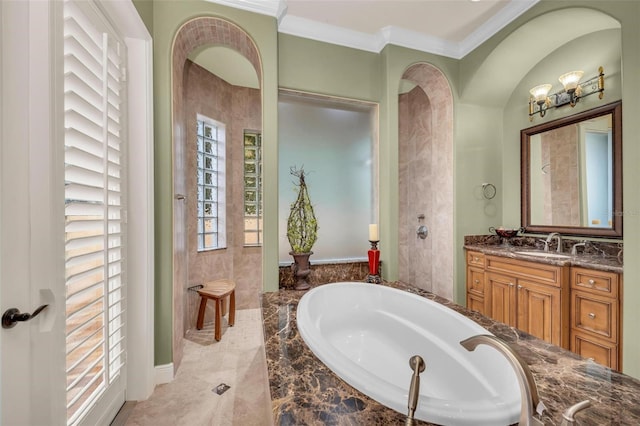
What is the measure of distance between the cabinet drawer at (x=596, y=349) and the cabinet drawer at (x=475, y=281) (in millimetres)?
709

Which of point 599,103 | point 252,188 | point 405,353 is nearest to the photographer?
point 405,353

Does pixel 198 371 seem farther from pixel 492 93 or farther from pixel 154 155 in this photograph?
pixel 492 93

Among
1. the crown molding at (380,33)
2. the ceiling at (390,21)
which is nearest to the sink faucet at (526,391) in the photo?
the ceiling at (390,21)

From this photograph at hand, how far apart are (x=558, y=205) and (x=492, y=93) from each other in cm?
126

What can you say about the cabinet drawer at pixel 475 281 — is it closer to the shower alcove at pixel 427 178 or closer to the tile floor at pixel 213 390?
the shower alcove at pixel 427 178

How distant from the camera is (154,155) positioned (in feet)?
5.80

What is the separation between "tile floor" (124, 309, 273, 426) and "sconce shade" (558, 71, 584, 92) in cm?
314

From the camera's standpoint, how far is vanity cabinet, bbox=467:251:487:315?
8.11ft

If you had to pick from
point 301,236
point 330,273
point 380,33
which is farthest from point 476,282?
point 380,33

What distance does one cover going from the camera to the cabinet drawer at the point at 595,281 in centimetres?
163

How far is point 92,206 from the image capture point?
123cm

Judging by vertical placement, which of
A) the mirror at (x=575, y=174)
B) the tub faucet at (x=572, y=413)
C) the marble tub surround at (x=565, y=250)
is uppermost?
the mirror at (x=575, y=174)

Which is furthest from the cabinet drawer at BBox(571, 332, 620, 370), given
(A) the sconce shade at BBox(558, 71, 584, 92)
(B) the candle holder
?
(A) the sconce shade at BBox(558, 71, 584, 92)

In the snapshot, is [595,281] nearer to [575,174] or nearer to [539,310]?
[539,310]
